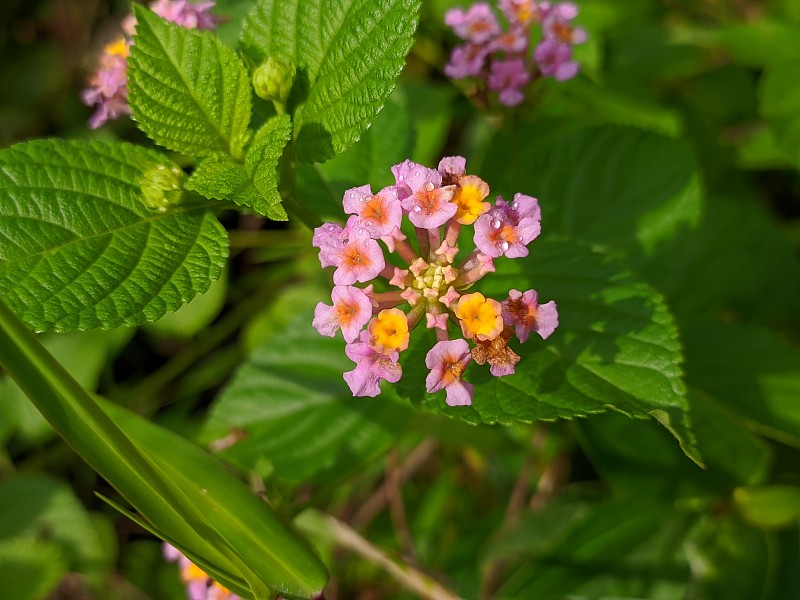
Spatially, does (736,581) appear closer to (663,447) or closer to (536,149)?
(663,447)

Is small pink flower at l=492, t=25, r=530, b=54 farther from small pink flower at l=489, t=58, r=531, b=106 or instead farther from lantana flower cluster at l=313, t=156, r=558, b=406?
lantana flower cluster at l=313, t=156, r=558, b=406

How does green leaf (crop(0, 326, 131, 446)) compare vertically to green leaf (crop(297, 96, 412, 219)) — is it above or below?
below

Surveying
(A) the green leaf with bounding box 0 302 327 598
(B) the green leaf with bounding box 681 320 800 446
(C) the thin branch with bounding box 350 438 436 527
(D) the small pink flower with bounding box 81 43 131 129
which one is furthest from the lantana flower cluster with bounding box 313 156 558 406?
(C) the thin branch with bounding box 350 438 436 527

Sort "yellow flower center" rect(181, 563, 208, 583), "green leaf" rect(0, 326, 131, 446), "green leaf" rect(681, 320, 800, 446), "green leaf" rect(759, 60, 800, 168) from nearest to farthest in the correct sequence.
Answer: "yellow flower center" rect(181, 563, 208, 583) < "green leaf" rect(681, 320, 800, 446) < "green leaf" rect(759, 60, 800, 168) < "green leaf" rect(0, 326, 131, 446)

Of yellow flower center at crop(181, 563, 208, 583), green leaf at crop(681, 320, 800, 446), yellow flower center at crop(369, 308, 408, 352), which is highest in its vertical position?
yellow flower center at crop(369, 308, 408, 352)

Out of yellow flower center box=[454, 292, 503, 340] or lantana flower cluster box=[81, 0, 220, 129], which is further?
lantana flower cluster box=[81, 0, 220, 129]

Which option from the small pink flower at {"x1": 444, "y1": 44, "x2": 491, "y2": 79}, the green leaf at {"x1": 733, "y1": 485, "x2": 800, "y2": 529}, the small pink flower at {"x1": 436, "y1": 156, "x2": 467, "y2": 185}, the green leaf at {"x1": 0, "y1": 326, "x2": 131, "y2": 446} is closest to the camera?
the small pink flower at {"x1": 436, "y1": 156, "x2": 467, "y2": 185}

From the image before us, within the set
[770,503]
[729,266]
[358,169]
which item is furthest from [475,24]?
[770,503]

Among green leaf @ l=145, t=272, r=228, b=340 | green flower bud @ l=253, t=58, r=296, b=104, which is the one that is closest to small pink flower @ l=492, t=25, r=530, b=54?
green flower bud @ l=253, t=58, r=296, b=104
